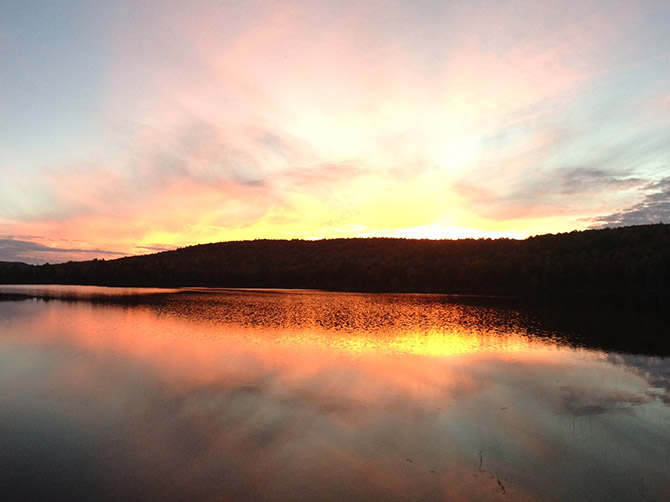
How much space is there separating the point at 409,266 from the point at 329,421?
10313 cm

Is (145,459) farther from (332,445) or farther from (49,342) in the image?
(49,342)

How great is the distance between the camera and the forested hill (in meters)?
94.4

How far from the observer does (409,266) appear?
116 meters

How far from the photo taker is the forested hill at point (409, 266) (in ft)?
310

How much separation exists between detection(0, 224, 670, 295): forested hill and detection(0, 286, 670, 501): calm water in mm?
73780

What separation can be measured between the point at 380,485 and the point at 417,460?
181 cm

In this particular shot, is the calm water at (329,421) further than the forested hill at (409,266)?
No

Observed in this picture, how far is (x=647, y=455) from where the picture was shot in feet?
40.1

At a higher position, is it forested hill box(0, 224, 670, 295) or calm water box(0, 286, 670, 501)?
forested hill box(0, 224, 670, 295)

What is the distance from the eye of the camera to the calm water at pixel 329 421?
10.2 metres

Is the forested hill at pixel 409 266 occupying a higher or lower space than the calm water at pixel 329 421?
higher

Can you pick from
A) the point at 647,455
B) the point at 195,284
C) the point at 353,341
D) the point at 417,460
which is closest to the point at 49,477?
the point at 417,460

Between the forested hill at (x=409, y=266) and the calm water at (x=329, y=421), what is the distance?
7378 centimetres

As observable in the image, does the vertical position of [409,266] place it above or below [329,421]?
above
